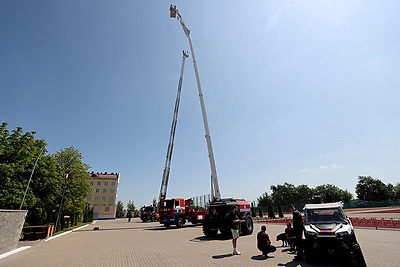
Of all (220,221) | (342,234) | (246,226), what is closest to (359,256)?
(342,234)

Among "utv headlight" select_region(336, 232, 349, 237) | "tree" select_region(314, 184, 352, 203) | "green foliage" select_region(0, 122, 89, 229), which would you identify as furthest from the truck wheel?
"tree" select_region(314, 184, 352, 203)

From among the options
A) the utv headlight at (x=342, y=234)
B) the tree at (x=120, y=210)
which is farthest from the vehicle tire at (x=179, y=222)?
the tree at (x=120, y=210)

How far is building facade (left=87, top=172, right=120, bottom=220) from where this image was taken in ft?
254

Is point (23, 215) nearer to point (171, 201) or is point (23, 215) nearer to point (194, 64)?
point (171, 201)

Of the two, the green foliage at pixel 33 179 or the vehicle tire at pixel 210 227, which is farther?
the green foliage at pixel 33 179

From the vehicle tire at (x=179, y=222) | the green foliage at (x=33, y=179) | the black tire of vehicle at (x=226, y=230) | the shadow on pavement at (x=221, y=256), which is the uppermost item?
the green foliage at (x=33, y=179)

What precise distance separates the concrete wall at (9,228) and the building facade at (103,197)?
6963 cm

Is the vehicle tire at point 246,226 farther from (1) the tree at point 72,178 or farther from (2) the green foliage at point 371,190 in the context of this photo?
(2) the green foliage at point 371,190

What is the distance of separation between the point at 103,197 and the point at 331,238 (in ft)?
279

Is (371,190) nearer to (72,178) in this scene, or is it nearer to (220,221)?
(220,221)

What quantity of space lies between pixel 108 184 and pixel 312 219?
85430 mm

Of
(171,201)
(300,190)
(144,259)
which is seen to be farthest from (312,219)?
(300,190)

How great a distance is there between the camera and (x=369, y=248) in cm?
884

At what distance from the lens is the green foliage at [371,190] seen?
281 feet
